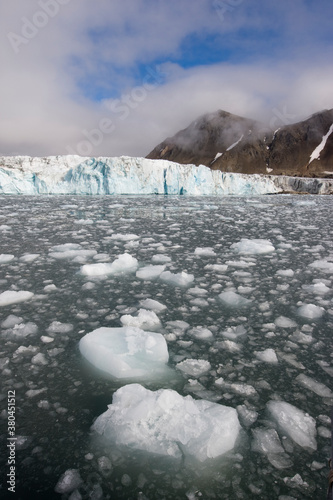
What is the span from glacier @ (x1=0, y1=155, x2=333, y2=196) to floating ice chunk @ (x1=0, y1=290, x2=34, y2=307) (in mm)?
30038

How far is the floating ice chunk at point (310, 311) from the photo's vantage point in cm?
249

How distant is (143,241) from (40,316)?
11.6 ft

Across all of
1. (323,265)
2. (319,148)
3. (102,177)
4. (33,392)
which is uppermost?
(319,148)

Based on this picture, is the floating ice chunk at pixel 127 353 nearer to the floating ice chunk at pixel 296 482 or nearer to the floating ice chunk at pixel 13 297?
the floating ice chunk at pixel 296 482

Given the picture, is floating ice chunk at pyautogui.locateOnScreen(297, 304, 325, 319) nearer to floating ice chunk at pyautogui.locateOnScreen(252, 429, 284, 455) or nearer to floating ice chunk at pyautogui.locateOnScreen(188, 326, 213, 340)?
floating ice chunk at pyautogui.locateOnScreen(188, 326, 213, 340)

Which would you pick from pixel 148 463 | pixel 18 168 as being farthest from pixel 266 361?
pixel 18 168

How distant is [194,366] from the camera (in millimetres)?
1821

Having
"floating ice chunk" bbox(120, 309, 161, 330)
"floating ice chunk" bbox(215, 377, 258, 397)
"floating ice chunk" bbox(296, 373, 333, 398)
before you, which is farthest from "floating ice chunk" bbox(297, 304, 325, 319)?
"floating ice chunk" bbox(120, 309, 161, 330)

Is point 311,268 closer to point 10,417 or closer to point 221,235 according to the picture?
point 221,235

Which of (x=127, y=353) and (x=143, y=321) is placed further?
(x=143, y=321)

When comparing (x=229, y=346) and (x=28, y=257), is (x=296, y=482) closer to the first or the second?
(x=229, y=346)

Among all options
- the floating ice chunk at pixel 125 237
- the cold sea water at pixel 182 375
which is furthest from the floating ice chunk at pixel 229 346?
the floating ice chunk at pixel 125 237

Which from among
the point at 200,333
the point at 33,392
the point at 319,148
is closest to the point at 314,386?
the point at 200,333

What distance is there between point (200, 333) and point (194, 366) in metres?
0.41
